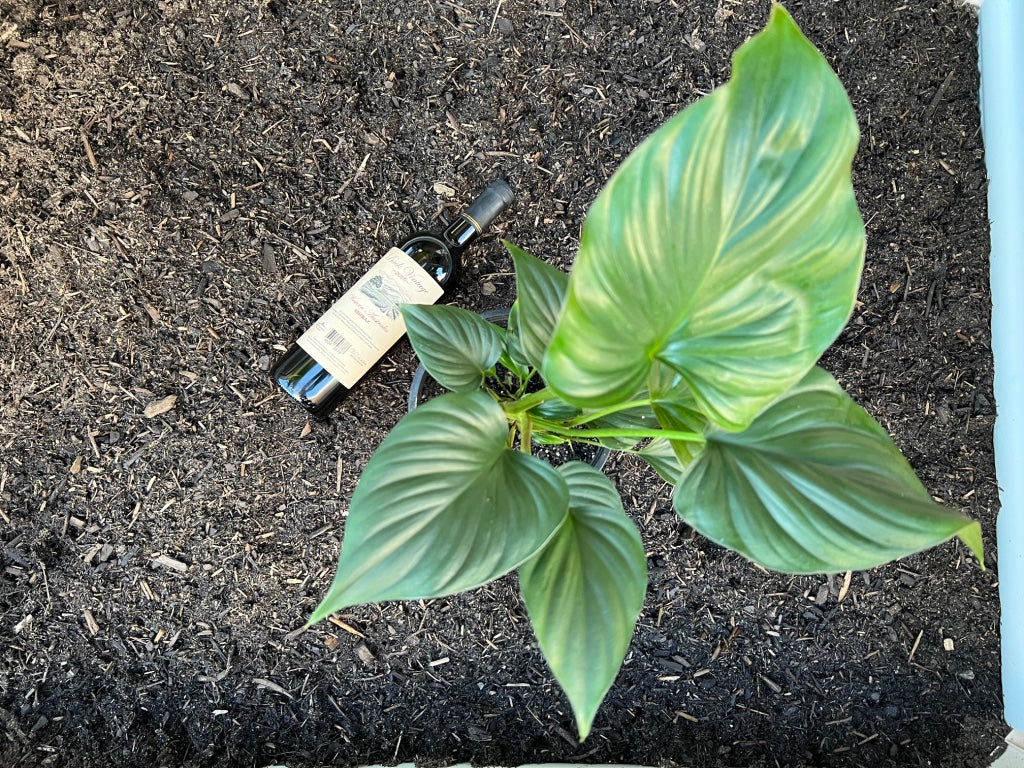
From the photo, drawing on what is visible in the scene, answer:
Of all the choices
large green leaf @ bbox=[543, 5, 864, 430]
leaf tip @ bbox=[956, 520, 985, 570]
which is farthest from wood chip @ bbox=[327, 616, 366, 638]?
leaf tip @ bbox=[956, 520, 985, 570]

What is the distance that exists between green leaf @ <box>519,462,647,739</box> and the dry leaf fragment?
26.9 inches

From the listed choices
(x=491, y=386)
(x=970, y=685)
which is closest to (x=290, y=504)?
(x=491, y=386)

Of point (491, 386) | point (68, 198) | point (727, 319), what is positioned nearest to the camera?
point (727, 319)

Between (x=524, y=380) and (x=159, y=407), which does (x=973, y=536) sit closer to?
(x=524, y=380)

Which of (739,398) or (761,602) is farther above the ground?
(739,398)

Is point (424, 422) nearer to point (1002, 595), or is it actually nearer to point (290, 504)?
point (290, 504)

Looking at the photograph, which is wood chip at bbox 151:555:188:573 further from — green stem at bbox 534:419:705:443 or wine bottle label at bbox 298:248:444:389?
green stem at bbox 534:419:705:443

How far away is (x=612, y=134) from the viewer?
1113mm

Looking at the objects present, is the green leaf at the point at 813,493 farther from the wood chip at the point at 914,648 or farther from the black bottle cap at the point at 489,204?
the wood chip at the point at 914,648

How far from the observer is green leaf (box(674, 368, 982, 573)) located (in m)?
0.52

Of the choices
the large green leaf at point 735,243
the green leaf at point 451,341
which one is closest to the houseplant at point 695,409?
the large green leaf at point 735,243

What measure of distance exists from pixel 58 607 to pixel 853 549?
3.52 ft

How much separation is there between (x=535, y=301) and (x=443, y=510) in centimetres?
27

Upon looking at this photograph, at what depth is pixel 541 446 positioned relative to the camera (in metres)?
1.02
